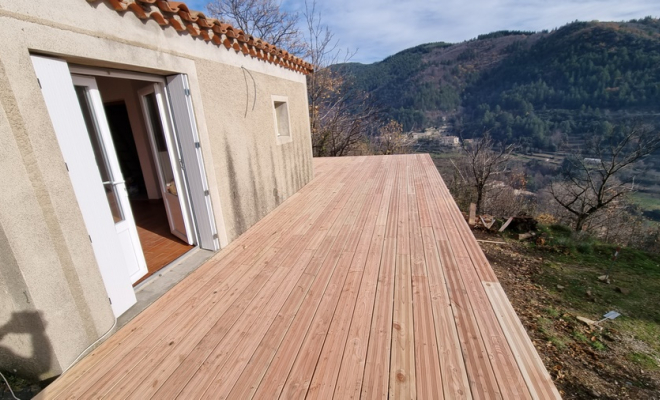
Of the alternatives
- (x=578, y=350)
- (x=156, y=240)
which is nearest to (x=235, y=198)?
(x=156, y=240)

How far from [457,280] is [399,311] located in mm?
704

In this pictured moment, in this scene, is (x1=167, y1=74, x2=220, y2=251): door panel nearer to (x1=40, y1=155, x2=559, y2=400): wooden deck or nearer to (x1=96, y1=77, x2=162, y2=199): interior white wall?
(x1=40, y1=155, x2=559, y2=400): wooden deck

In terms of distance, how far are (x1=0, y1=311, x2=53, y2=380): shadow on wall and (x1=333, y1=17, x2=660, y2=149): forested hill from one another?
96.3 feet

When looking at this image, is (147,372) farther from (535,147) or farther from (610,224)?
(535,147)

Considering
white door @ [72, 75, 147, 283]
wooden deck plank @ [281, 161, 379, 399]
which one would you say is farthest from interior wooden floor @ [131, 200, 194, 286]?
wooden deck plank @ [281, 161, 379, 399]

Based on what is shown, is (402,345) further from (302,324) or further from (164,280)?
(164,280)

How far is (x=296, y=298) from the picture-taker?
243 centimetres

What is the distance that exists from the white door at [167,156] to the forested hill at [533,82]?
2751 cm

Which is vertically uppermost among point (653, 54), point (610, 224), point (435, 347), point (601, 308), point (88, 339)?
point (653, 54)

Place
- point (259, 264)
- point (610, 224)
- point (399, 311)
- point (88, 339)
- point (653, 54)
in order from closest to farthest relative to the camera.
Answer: point (88, 339)
point (399, 311)
point (259, 264)
point (610, 224)
point (653, 54)

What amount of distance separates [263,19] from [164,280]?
16206 mm

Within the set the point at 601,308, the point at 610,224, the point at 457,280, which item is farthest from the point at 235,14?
the point at 610,224

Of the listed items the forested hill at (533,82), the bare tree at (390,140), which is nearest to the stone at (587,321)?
the bare tree at (390,140)

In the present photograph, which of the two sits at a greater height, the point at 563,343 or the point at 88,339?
the point at 88,339
